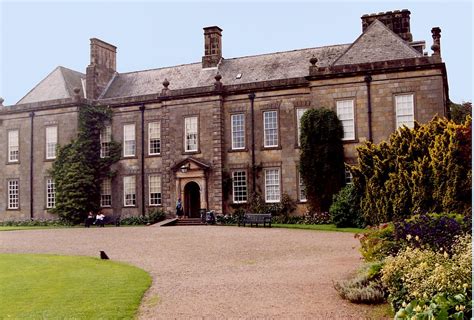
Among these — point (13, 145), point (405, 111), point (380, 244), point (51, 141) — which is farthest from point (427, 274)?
point (13, 145)

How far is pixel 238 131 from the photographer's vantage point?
99.0ft

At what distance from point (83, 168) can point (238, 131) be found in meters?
9.43

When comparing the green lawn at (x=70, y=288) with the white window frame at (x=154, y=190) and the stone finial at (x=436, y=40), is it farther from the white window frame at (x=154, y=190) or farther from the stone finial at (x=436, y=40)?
the stone finial at (x=436, y=40)

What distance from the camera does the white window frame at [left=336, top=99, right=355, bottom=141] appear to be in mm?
27359

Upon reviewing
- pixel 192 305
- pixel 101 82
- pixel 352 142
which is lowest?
pixel 192 305

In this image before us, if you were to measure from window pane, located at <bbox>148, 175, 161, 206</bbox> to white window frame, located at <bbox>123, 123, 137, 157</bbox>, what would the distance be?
2004 millimetres

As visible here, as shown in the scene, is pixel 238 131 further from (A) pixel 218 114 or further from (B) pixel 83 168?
(B) pixel 83 168

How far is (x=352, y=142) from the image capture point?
1073 inches

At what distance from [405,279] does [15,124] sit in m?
31.3

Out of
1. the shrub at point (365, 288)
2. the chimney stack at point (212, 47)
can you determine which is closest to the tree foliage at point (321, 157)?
the chimney stack at point (212, 47)

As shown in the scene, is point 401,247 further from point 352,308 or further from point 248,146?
point 248,146

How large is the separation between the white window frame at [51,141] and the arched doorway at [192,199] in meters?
8.92

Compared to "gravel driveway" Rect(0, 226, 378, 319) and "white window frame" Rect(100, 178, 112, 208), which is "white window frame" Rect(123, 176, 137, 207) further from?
"gravel driveway" Rect(0, 226, 378, 319)

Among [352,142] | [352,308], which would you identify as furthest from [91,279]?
[352,142]
